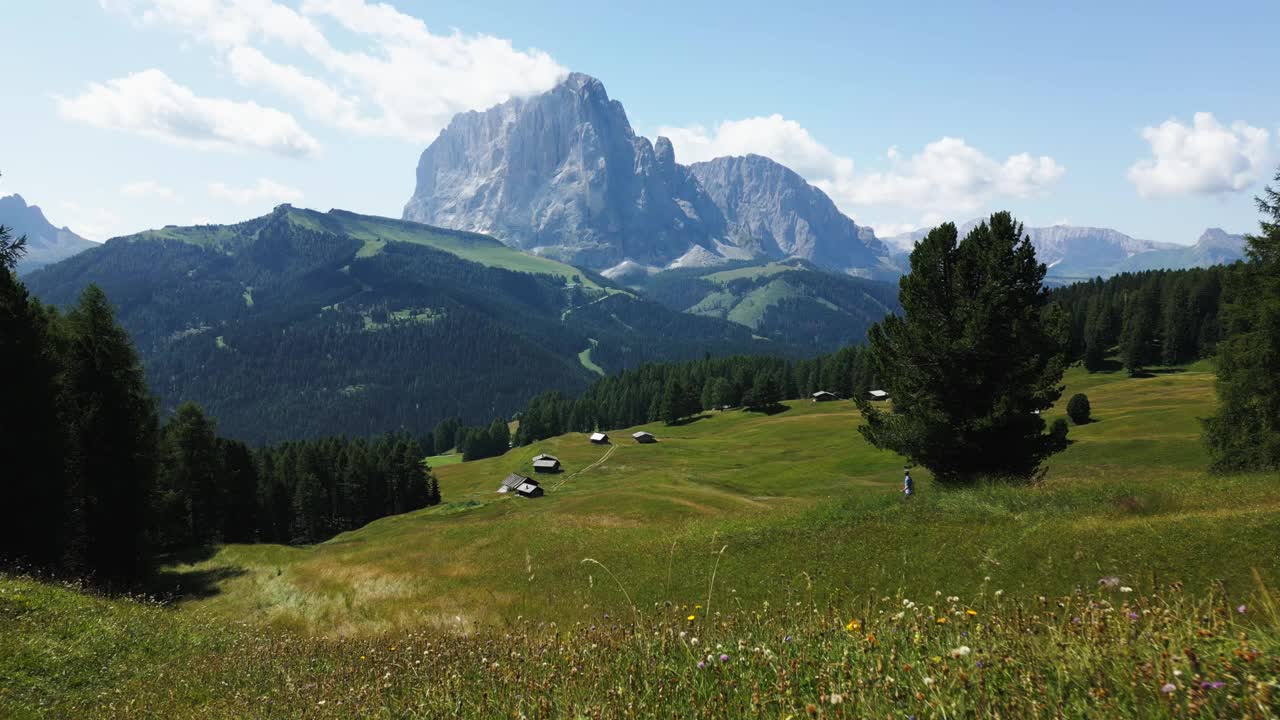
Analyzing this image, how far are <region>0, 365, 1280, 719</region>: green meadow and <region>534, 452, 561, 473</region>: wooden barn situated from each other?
72.3m

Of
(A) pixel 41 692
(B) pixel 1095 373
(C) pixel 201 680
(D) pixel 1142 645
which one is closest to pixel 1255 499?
(D) pixel 1142 645

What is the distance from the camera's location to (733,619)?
9.15m

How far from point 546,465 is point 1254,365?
93096mm

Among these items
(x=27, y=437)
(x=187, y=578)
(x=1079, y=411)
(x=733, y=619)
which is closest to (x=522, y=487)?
(x=187, y=578)

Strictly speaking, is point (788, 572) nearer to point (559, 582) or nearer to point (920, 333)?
point (559, 582)

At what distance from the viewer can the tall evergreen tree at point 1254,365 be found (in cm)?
3319

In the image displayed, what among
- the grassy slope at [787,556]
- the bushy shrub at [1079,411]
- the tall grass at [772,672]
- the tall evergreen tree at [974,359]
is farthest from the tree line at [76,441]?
the bushy shrub at [1079,411]

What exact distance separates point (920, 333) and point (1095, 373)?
14268 cm

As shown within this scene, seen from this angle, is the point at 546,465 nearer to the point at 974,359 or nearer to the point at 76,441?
the point at 76,441

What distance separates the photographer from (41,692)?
9703 millimetres

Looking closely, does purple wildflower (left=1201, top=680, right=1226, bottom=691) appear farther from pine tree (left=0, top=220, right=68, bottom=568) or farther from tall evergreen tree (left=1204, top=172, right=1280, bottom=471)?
tall evergreen tree (left=1204, top=172, right=1280, bottom=471)

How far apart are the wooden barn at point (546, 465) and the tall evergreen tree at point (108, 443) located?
81.5m

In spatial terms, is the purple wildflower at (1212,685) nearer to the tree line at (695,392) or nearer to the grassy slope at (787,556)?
the grassy slope at (787,556)

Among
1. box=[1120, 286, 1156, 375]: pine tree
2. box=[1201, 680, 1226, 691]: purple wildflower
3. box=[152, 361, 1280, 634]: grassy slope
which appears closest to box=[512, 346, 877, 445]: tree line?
box=[1120, 286, 1156, 375]: pine tree
